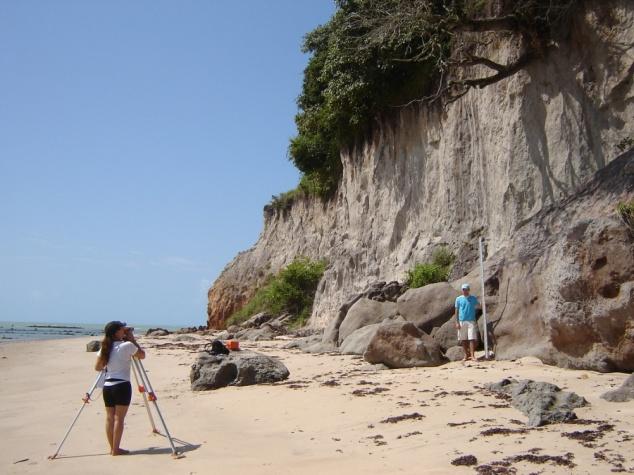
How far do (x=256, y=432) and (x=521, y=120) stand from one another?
12329mm

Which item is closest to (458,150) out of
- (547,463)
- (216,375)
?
(216,375)

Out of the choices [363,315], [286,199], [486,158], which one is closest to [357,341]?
[363,315]

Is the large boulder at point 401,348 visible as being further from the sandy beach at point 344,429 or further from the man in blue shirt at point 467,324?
the man in blue shirt at point 467,324

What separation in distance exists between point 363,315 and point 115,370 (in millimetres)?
8811

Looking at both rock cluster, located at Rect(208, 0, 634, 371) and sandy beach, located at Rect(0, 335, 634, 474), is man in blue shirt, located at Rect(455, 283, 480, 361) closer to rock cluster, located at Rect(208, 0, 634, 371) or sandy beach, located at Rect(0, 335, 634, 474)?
rock cluster, located at Rect(208, 0, 634, 371)

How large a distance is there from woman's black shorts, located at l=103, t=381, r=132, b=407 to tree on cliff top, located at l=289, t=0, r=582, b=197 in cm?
1145

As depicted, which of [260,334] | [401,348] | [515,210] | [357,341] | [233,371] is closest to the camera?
[233,371]

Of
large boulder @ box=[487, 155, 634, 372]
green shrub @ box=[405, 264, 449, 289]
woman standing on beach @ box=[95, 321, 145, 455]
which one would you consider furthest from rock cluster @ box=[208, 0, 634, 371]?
woman standing on beach @ box=[95, 321, 145, 455]

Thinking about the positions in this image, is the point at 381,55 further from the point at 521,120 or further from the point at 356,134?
the point at 521,120

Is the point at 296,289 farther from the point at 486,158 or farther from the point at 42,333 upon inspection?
the point at 42,333

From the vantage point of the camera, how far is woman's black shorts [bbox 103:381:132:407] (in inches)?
243

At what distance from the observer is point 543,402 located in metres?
5.62

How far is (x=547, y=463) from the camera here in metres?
4.34

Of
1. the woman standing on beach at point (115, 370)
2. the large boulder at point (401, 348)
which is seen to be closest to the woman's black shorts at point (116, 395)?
the woman standing on beach at point (115, 370)
